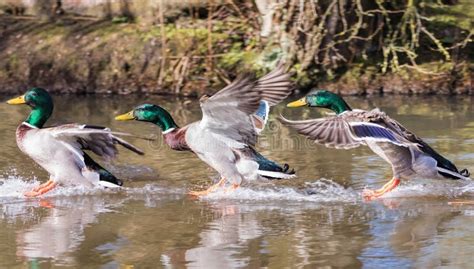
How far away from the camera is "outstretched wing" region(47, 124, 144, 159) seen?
8.20 metres

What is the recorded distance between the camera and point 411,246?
671 centimetres

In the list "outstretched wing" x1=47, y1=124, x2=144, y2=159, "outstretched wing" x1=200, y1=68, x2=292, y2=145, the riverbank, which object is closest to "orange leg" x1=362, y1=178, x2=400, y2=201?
"outstretched wing" x1=200, y1=68, x2=292, y2=145

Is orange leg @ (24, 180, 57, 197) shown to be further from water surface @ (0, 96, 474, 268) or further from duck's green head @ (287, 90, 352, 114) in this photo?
duck's green head @ (287, 90, 352, 114)

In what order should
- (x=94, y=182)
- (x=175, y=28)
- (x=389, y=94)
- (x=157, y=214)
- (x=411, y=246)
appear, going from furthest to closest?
Result: (x=175, y=28), (x=389, y=94), (x=94, y=182), (x=157, y=214), (x=411, y=246)

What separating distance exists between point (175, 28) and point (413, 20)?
3.36 meters

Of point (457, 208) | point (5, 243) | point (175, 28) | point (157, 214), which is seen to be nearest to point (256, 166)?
point (157, 214)

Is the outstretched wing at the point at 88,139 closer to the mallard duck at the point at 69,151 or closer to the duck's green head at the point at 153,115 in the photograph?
the mallard duck at the point at 69,151

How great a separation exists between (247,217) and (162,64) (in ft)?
21.9

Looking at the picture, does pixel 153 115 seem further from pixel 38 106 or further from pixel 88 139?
pixel 38 106

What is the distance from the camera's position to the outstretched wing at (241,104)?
25.4 ft

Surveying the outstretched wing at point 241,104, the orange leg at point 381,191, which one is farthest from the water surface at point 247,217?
the outstretched wing at point 241,104

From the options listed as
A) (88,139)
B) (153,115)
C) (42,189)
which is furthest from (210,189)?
(42,189)

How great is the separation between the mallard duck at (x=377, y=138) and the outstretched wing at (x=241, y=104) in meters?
0.30

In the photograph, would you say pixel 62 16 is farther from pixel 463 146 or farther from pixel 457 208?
pixel 457 208
